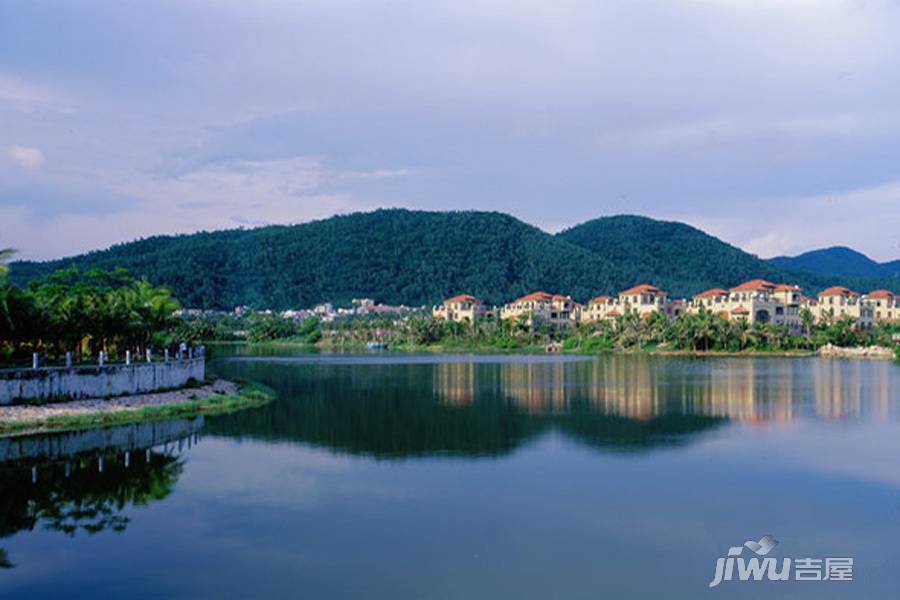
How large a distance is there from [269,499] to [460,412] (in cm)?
1324

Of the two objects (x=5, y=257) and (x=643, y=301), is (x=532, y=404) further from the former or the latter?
(x=643, y=301)

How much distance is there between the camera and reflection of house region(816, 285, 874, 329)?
291 feet

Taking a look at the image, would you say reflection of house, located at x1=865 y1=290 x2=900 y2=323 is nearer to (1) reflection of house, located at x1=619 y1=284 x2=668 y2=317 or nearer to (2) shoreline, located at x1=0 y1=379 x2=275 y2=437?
(1) reflection of house, located at x1=619 y1=284 x2=668 y2=317

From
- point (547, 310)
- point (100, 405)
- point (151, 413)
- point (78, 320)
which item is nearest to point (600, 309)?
point (547, 310)

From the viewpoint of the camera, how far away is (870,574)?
1124 centimetres

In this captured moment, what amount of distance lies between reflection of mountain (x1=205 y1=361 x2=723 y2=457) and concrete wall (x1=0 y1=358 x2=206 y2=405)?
3.24m

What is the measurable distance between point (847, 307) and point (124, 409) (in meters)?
84.5

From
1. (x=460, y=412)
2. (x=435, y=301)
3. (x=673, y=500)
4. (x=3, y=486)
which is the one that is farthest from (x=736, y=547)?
(x=435, y=301)

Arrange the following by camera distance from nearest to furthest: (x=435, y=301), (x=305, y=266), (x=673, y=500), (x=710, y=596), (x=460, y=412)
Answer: (x=710, y=596) → (x=673, y=500) → (x=460, y=412) → (x=435, y=301) → (x=305, y=266)

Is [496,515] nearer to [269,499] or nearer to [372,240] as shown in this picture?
[269,499]

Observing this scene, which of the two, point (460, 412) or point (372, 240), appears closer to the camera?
point (460, 412)

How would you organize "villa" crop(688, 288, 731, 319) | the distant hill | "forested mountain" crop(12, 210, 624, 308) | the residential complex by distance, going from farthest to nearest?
the distant hill
"forested mountain" crop(12, 210, 624, 308)
"villa" crop(688, 288, 731, 319)
the residential complex

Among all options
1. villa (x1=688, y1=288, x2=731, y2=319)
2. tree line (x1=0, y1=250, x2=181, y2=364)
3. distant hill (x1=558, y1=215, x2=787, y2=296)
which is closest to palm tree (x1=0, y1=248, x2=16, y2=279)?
tree line (x1=0, y1=250, x2=181, y2=364)

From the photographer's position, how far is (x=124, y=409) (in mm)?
24734
